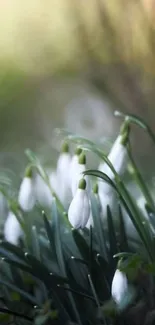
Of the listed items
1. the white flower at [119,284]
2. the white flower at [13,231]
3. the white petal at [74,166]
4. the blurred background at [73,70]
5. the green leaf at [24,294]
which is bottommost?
the white flower at [119,284]

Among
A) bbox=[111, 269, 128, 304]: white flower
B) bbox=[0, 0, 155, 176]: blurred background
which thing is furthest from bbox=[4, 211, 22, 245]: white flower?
bbox=[111, 269, 128, 304]: white flower

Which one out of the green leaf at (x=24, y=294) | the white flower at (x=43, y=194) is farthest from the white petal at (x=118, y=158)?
the green leaf at (x=24, y=294)

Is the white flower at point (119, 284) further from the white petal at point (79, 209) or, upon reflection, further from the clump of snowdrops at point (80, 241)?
the white petal at point (79, 209)

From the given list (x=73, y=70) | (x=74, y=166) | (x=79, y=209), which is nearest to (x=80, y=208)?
(x=79, y=209)

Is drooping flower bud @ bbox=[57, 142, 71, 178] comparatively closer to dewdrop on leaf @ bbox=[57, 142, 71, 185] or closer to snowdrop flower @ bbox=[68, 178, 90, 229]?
dewdrop on leaf @ bbox=[57, 142, 71, 185]

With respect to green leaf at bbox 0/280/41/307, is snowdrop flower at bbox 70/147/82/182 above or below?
above

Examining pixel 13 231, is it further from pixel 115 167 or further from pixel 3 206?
pixel 115 167

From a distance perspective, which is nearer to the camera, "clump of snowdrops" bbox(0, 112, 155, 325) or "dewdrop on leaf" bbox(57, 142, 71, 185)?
"clump of snowdrops" bbox(0, 112, 155, 325)
